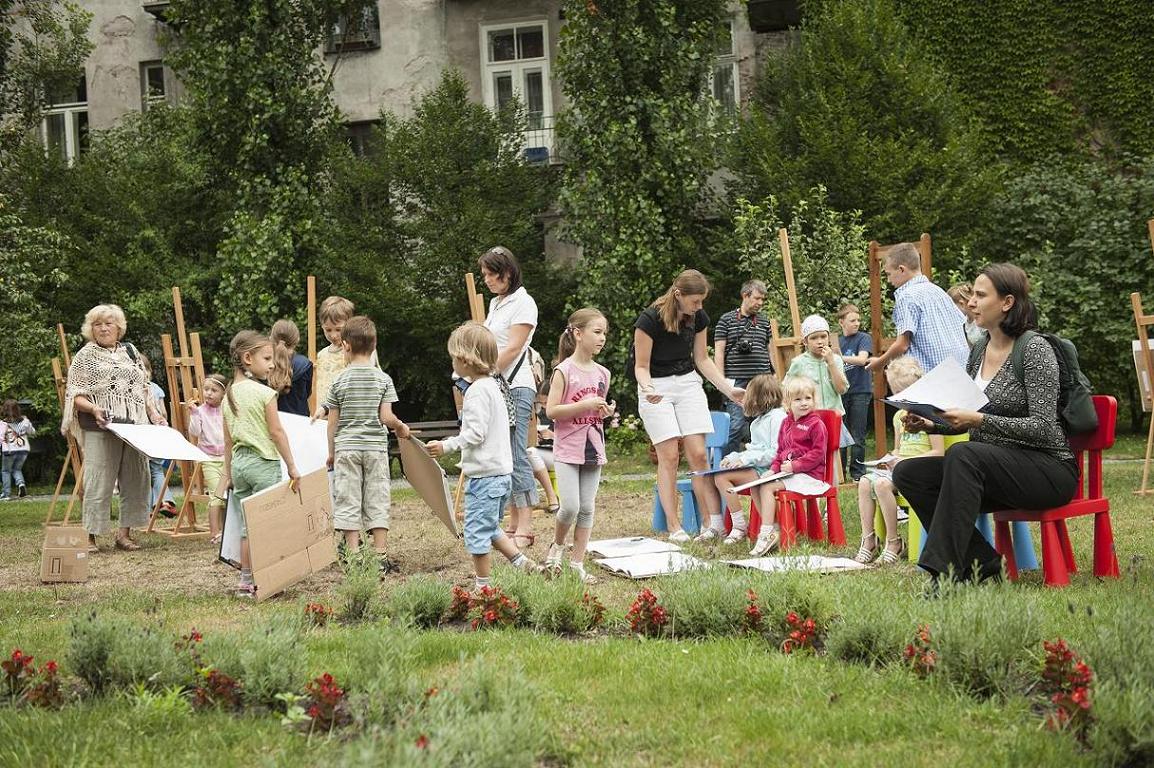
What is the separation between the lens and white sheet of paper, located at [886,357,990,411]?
6.22 m

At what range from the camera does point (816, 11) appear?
2398 centimetres

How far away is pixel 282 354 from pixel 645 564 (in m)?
3.27

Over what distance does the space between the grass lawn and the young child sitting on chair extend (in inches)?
65.5

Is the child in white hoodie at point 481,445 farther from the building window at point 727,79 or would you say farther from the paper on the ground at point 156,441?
the building window at point 727,79

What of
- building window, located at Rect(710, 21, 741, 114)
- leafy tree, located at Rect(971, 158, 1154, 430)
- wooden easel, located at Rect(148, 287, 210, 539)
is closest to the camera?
wooden easel, located at Rect(148, 287, 210, 539)

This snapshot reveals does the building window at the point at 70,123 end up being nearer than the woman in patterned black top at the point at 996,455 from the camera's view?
No

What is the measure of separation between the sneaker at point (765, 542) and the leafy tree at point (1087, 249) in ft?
47.2

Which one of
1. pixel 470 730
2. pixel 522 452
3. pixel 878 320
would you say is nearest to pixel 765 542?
pixel 522 452

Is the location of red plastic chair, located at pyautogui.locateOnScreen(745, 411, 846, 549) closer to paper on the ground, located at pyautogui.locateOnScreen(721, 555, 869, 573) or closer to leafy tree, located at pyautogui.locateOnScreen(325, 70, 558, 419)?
paper on the ground, located at pyautogui.locateOnScreen(721, 555, 869, 573)

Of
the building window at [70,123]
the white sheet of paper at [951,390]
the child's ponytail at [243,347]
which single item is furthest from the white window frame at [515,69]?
the white sheet of paper at [951,390]

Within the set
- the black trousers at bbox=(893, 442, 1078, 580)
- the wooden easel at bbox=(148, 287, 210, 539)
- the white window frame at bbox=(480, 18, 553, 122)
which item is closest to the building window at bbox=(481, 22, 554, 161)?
the white window frame at bbox=(480, 18, 553, 122)

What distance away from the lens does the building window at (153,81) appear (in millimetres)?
28281

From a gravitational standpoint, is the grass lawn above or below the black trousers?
below

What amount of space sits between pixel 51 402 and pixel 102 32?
959 cm
